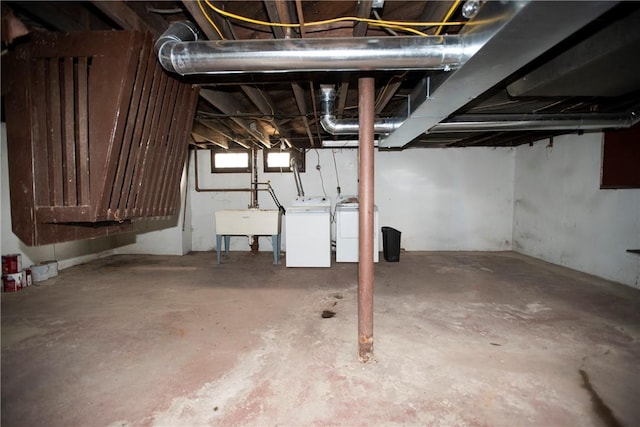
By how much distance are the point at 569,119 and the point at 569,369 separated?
2.70 meters

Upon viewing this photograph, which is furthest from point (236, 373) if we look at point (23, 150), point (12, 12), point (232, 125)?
point (232, 125)

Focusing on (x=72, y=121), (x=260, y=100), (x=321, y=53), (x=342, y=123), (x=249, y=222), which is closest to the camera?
(x=321, y=53)

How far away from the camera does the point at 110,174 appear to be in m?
1.75

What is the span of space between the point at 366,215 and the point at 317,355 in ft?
3.42

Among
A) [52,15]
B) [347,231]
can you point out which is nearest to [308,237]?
[347,231]

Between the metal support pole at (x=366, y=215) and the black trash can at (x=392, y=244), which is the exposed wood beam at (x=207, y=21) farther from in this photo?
the black trash can at (x=392, y=244)

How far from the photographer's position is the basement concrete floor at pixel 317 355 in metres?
1.48

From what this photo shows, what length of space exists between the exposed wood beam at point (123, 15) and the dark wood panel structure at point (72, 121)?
0.06 m

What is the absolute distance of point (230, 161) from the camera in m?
5.70

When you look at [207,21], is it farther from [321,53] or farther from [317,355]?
[317,355]

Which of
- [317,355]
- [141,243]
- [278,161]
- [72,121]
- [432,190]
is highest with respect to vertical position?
[278,161]

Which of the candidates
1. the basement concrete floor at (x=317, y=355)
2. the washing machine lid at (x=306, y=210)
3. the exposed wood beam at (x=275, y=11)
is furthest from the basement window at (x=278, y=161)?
the exposed wood beam at (x=275, y=11)

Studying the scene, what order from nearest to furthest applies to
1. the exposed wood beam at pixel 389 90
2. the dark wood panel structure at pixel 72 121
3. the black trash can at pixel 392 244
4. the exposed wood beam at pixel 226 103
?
the dark wood panel structure at pixel 72 121 < the exposed wood beam at pixel 389 90 < the exposed wood beam at pixel 226 103 < the black trash can at pixel 392 244

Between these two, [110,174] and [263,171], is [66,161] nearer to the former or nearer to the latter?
[110,174]
